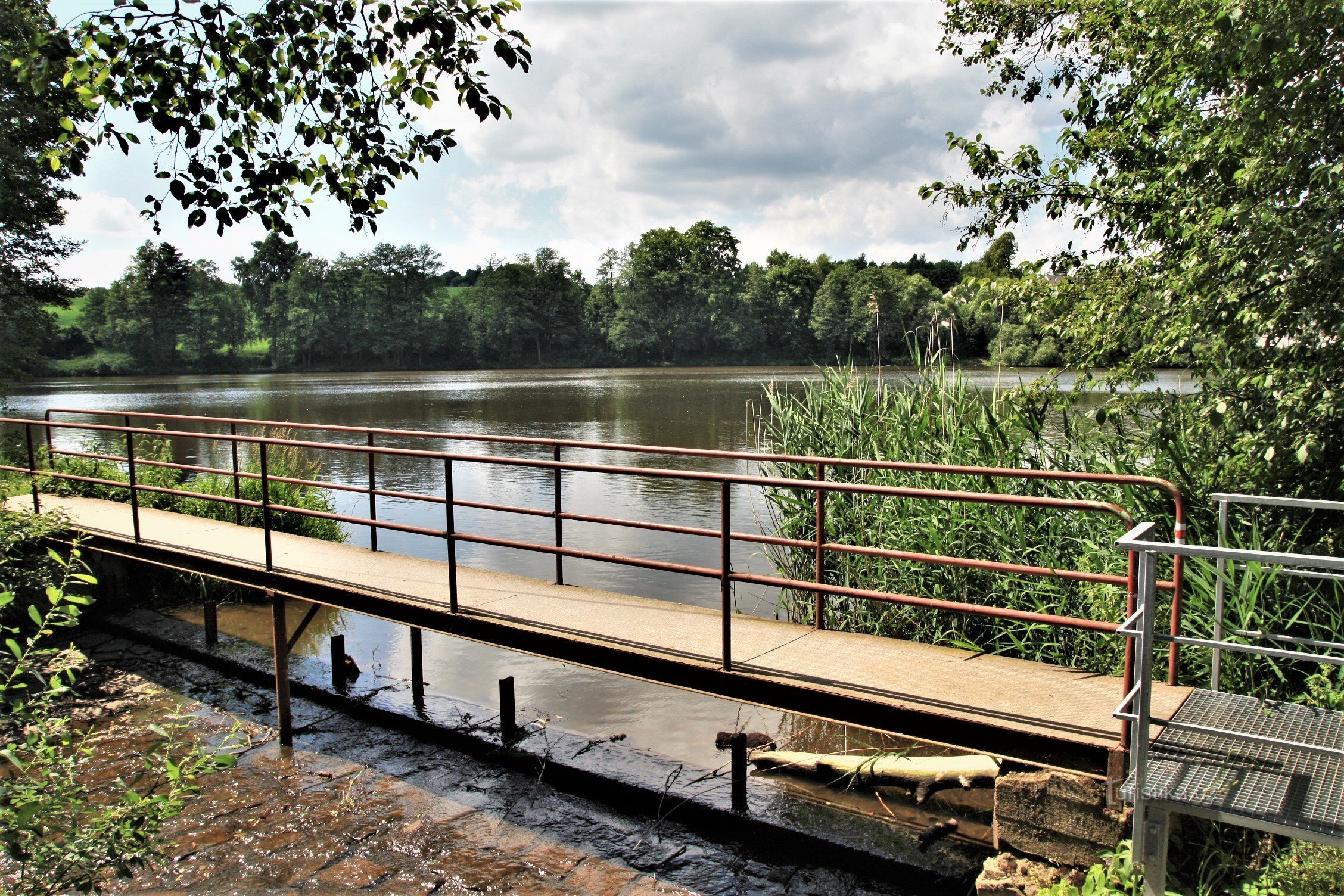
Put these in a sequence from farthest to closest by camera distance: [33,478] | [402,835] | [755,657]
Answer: [33,478] → [402,835] → [755,657]

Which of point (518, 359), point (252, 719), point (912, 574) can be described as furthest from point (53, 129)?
point (518, 359)

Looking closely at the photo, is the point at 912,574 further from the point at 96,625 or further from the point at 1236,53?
the point at 96,625

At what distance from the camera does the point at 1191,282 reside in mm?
5496

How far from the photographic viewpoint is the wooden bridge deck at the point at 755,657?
4125 mm

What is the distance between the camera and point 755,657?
5055 mm

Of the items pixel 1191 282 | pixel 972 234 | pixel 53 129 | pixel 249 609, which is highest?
pixel 53 129

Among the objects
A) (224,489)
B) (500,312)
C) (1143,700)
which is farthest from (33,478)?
(500,312)

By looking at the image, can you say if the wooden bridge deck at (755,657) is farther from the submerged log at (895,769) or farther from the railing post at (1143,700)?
the submerged log at (895,769)

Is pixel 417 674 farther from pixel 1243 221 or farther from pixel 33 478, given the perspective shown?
pixel 1243 221

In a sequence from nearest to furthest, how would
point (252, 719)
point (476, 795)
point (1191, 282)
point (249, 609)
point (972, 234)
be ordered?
point (1191, 282) → point (476, 795) → point (252, 719) → point (972, 234) → point (249, 609)

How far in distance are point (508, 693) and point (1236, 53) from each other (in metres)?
6.17

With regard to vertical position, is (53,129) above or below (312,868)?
above

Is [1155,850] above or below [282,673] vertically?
above

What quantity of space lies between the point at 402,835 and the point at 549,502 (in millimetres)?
12761
